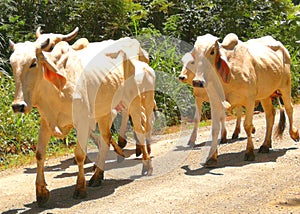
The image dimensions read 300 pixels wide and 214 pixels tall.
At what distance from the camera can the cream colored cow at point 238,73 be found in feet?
24.5

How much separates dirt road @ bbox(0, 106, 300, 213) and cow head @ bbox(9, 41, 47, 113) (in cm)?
120

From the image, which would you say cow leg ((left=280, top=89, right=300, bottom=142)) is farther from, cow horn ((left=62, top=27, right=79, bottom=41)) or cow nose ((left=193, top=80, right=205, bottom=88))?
cow horn ((left=62, top=27, right=79, bottom=41))

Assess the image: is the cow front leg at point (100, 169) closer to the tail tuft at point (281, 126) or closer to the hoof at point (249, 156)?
the hoof at point (249, 156)

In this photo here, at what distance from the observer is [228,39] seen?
25.9 feet

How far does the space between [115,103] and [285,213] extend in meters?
2.61

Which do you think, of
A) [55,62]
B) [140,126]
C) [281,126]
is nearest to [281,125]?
[281,126]

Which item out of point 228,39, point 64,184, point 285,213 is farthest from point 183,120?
point 285,213

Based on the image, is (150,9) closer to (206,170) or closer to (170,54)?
(170,54)

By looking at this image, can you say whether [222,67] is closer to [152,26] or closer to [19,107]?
[19,107]

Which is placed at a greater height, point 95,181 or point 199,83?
point 199,83

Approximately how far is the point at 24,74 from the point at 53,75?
41 centimetres

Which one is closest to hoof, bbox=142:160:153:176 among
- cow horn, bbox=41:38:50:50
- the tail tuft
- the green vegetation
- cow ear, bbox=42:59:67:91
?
cow ear, bbox=42:59:67:91

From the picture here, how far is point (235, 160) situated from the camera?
8023 millimetres

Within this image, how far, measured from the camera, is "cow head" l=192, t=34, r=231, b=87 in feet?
24.2
